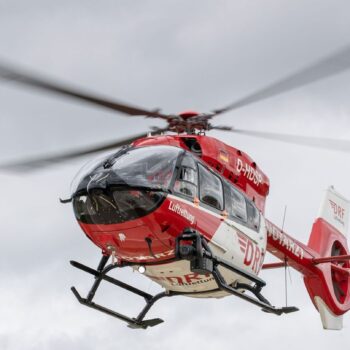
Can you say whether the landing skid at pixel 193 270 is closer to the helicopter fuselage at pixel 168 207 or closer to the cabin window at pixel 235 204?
the helicopter fuselage at pixel 168 207

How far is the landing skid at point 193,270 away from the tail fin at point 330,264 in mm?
3586

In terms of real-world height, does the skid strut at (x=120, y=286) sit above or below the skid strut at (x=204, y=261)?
below

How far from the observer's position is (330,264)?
22.9 meters

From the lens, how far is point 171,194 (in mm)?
16312

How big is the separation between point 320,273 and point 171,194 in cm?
755

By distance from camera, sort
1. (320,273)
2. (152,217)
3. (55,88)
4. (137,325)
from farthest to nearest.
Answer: (320,273)
(137,325)
(152,217)
(55,88)

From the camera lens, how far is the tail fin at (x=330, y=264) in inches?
Result: 886

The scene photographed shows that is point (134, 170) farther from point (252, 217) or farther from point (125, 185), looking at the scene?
point (252, 217)

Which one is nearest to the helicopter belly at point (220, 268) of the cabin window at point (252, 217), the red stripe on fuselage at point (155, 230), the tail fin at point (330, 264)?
the cabin window at point (252, 217)

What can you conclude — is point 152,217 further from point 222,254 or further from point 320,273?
point 320,273

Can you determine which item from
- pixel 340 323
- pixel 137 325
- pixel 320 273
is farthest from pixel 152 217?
pixel 340 323

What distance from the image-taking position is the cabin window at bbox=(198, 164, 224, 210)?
1708 cm

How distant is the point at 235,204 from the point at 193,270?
7.43 ft

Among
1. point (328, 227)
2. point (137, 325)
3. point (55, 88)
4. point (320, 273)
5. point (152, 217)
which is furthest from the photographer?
point (328, 227)
